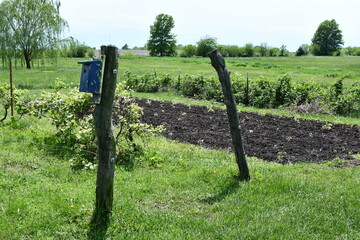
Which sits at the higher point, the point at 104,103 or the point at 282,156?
the point at 104,103

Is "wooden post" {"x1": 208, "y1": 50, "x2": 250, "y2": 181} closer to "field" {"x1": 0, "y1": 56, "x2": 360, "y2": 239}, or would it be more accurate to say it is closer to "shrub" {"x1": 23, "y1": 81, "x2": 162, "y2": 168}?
"field" {"x1": 0, "y1": 56, "x2": 360, "y2": 239}

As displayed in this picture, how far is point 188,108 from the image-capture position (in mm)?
14219

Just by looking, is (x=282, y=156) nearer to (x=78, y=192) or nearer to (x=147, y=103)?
(x=78, y=192)

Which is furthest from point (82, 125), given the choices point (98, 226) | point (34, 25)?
point (34, 25)

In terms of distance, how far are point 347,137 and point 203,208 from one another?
6.74 meters

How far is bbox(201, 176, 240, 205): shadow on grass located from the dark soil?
2106 mm

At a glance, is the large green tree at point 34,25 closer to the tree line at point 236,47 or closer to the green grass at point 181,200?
the green grass at point 181,200

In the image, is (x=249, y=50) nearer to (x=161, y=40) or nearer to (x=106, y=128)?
(x=161, y=40)

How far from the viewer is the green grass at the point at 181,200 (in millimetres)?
4336

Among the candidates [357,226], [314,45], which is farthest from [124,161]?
[314,45]

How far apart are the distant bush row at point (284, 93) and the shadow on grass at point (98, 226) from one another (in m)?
8.58

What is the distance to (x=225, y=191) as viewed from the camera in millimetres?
5645

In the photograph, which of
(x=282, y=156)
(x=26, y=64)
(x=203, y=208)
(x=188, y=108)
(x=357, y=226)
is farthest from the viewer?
(x=26, y=64)

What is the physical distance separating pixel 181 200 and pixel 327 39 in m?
110
